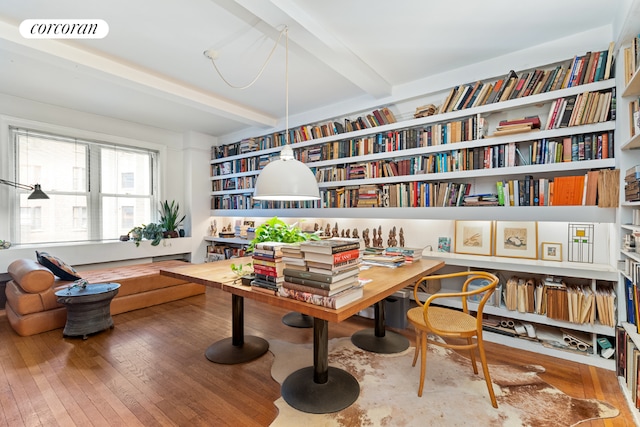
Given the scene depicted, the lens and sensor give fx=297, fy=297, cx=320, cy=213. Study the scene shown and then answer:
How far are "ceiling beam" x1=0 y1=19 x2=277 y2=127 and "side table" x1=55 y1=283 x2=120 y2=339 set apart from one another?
7.14ft

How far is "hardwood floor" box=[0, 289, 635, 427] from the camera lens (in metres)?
1.80

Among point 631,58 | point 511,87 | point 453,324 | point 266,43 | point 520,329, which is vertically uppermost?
point 266,43

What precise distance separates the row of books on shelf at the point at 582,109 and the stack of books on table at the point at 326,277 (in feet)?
7.69

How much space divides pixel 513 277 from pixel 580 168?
1131 mm

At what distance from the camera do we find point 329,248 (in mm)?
1488

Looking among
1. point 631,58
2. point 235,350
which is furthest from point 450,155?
point 235,350

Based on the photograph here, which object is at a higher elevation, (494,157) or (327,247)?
(494,157)

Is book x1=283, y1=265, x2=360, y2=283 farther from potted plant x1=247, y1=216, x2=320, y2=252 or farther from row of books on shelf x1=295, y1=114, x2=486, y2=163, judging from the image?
row of books on shelf x1=295, y1=114, x2=486, y2=163

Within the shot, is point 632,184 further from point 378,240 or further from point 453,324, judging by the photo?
point 378,240

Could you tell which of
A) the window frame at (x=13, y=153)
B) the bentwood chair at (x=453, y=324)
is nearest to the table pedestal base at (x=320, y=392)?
the bentwood chair at (x=453, y=324)

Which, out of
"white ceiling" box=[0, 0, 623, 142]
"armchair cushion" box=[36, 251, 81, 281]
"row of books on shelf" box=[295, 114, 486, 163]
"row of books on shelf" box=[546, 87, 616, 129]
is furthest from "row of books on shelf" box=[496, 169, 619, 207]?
"armchair cushion" box=[36, 251, 81, 281]

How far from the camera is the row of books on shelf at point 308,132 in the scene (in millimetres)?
3701

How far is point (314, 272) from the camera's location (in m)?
1.54

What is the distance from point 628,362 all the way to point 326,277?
2.19 metres
